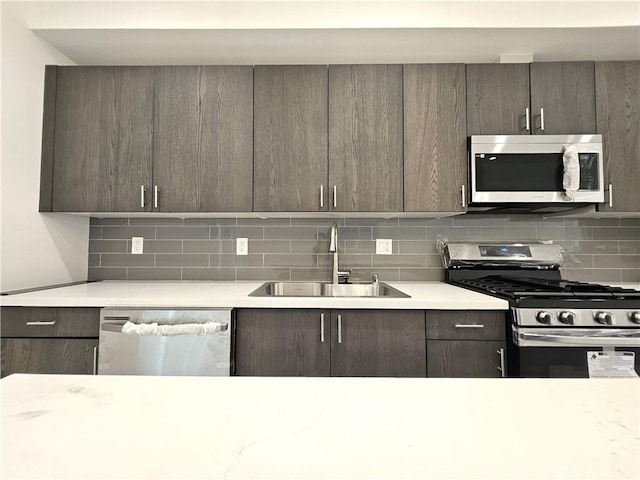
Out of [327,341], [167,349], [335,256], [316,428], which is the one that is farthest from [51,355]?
[316,428]

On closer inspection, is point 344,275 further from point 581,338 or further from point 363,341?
point 581,338

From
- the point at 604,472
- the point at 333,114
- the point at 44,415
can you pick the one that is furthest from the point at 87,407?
the point at 333,114

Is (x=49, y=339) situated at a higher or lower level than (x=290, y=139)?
lower

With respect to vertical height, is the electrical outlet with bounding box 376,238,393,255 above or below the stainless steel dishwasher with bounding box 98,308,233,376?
above

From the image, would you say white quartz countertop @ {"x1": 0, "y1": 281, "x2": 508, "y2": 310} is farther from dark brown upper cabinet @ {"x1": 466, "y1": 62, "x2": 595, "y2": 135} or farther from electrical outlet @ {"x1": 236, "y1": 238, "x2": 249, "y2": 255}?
dark brown upper cabinet @ {"x1": 466, "y1": 62, "x2": 595, "y2": 135}

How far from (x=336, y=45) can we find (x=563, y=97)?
4.38 ft

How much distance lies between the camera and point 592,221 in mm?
2385

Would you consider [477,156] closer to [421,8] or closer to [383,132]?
[383,132]

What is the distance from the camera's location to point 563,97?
2035 mm

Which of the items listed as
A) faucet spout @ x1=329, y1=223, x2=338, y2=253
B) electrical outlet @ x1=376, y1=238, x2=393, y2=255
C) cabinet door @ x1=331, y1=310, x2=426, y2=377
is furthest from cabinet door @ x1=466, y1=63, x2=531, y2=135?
cabinet door @ x1=331, y1=310, x2=426, y2=377

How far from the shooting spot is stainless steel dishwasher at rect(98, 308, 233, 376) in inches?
64.1

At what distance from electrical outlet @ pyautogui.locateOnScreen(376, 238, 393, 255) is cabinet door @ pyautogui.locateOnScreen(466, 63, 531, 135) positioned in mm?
828

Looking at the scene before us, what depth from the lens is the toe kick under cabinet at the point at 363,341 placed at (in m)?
1.65

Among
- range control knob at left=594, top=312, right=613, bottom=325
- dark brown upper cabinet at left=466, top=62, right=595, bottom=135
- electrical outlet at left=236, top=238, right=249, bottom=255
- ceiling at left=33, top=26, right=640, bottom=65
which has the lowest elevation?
range control knob at left=594, top=312, right=613, bottom=325
